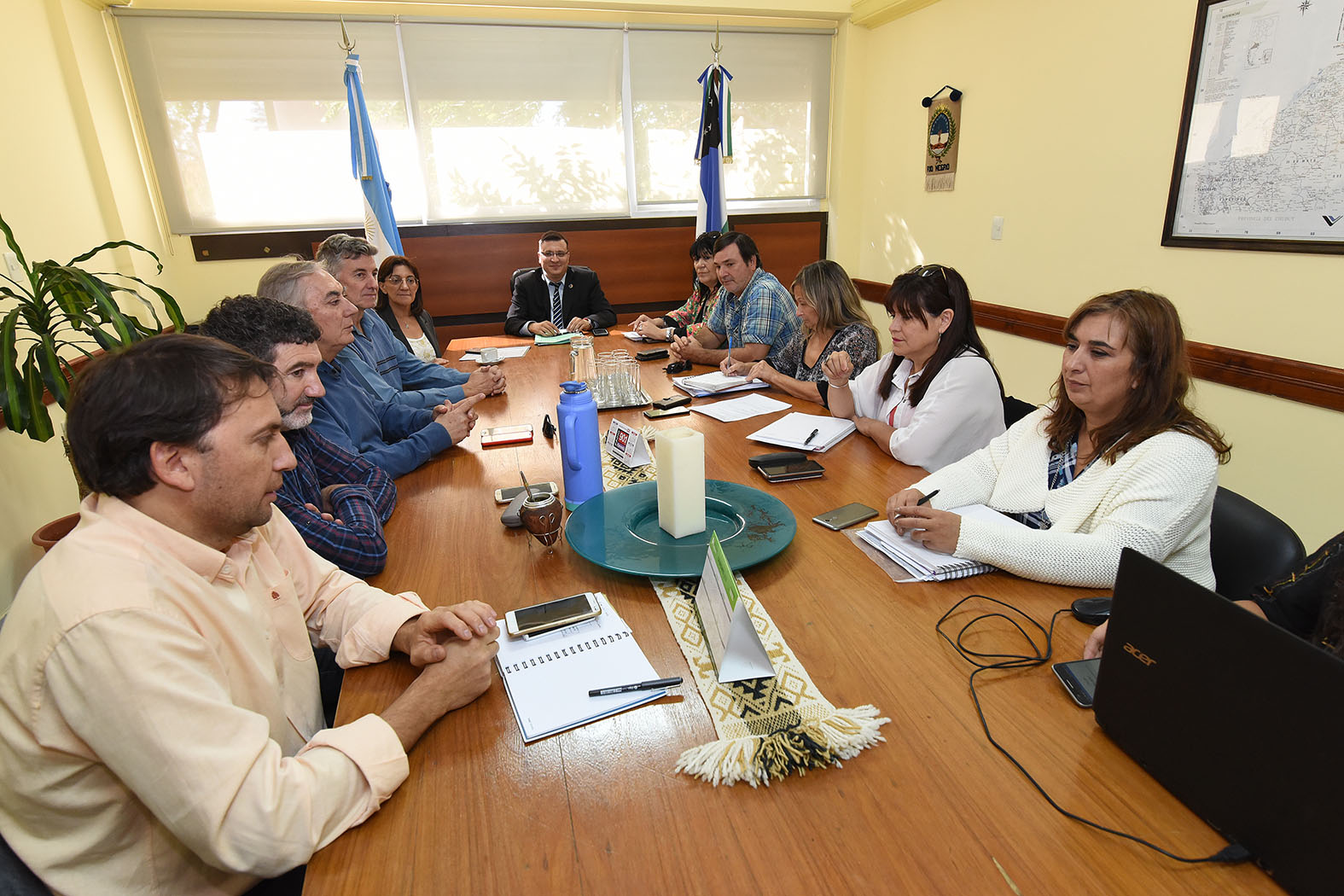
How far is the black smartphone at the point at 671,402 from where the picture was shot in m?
2.27

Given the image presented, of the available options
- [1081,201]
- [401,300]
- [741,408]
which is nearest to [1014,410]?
[741,408]

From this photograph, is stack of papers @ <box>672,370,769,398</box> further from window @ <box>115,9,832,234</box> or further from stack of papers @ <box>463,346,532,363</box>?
window @ <box>115,9,832,234</box>

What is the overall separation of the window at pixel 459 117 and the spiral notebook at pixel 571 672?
4.33 m

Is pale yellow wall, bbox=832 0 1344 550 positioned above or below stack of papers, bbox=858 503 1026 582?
above

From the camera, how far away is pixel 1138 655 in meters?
0.75

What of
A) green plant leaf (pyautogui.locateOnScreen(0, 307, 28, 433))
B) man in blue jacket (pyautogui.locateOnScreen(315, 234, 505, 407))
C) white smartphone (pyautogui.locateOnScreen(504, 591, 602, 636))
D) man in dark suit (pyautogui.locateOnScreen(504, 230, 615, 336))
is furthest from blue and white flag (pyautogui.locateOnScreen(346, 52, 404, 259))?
white smartphone (pyautogui.locateOnScreen(504, 591, 602, 636))

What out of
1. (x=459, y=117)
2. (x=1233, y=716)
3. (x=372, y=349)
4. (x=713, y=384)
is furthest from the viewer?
(x=459, y=117)

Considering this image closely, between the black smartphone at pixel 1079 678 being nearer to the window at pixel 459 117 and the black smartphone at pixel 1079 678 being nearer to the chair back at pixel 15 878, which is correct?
the chair back at pixel 15 878

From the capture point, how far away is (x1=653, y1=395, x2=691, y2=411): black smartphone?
7.43ft

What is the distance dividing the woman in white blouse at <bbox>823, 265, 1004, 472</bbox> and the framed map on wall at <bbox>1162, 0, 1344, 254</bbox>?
1.37 m

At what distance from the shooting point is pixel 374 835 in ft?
2.38

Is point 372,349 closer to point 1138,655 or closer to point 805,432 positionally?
point 805,432

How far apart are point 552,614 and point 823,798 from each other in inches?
19.1

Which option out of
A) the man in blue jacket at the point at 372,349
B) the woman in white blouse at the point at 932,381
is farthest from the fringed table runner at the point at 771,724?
the man in blue jacket at the point at 372,349
